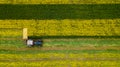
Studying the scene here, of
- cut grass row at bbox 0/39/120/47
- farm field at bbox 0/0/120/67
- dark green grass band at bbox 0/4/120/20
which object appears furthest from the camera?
dark green grass band at bbox 0/4/120/20

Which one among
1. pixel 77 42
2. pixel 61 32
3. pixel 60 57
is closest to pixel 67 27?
pixel 61 32

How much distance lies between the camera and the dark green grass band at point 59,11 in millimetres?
13023

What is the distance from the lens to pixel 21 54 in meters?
12.5

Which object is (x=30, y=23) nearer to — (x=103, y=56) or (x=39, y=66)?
(x=39, y=66)

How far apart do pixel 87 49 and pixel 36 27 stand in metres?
2.82

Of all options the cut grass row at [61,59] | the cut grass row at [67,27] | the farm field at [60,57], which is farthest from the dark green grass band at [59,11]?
the cut grass row at [61,59]

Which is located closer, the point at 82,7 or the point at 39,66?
the point at 39,66

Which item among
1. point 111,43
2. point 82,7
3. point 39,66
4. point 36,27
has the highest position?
point 82,7

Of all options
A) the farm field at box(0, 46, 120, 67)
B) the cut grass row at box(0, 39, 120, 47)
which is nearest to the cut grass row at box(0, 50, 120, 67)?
the farm field at box(0, 46, 120, 67)

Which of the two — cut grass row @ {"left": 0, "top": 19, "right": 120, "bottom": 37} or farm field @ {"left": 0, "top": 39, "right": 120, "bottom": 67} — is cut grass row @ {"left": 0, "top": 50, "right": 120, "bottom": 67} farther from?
cut grass row @ {"left": 0, "top": 19, "right": 120, "bottom": 37}

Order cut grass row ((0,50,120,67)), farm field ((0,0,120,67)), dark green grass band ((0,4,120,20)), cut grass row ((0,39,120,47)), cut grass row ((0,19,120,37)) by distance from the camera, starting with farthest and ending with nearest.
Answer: dark green grass band ((0,4,120,20)) < cut grass row ((0,19,120,37)) < cut grass row ((0,39,120,47)) < farm field ((0,0,120,67)) < cut grass row ((0,50,120,67))

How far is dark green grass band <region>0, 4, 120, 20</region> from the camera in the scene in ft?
42.7

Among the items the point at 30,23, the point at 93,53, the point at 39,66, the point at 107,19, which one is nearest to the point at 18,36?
the point at 30,23

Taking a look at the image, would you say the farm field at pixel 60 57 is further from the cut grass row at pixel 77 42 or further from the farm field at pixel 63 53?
the cut grass row at pixel 77 42
